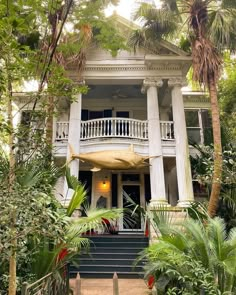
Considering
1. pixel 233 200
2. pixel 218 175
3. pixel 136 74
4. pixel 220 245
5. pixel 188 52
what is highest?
pixel 188 52

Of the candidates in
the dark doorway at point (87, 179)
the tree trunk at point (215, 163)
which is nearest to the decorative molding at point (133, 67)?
the tree trunk at point (215, 163)

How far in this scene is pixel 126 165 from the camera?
10086 mm

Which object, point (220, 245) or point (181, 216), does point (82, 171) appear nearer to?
point (181, 216)

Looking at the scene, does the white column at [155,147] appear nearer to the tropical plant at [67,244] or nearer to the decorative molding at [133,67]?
the decorative molding at [133,67]

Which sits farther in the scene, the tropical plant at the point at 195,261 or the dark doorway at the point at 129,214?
the dark doorway at the point at 129,214

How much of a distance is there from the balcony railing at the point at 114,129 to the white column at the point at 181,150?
1.75 feet

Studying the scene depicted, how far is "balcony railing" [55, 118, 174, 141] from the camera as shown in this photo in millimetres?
10938

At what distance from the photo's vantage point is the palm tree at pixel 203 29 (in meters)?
8.81

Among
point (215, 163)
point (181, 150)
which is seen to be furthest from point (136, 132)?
point (215, 163)

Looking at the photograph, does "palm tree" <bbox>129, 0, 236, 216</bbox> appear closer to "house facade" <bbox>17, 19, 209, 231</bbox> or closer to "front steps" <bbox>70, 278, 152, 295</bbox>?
"house facade" <bbox>17, 19, 209, 231</bbox>

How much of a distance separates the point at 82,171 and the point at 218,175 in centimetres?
692

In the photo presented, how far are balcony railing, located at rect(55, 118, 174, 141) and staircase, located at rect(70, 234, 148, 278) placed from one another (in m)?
3.85

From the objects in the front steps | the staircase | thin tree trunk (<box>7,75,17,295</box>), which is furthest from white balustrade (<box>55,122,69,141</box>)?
thin tree trunk (<box>7,75,17,295</box>)

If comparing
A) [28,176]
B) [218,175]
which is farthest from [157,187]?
[28,176]
